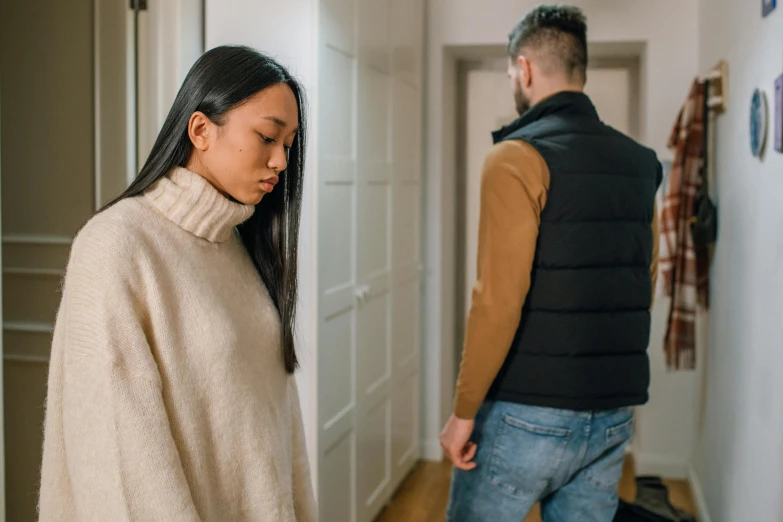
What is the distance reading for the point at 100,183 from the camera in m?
2.41

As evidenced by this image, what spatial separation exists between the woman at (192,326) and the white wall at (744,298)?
1.21 metres

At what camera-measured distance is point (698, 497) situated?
336 centimetres

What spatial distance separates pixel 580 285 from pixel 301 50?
3.58 feet

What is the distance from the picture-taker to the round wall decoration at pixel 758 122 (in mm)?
2188

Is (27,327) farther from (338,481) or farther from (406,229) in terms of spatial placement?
(406,229)

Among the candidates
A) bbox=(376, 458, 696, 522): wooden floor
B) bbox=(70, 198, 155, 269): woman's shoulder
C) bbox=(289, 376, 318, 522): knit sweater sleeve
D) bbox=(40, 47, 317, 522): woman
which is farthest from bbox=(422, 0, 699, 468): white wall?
bbox=(70, 198, 155, 269): woman's shoulder

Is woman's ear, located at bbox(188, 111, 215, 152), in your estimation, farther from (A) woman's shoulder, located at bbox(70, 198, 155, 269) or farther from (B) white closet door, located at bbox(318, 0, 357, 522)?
(B) white closet door, located at bbox(318, 0, 357, 522)

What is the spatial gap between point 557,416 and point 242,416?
2.37 feet

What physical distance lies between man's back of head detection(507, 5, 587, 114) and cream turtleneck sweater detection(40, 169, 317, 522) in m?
0.83

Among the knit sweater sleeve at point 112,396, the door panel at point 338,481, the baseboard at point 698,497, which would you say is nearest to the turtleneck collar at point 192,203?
the knit sweater sleeve at point 112,396

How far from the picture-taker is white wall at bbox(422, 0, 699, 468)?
374cm

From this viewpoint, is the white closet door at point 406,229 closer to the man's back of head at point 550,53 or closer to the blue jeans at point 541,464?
the man's back of head at point 550,53

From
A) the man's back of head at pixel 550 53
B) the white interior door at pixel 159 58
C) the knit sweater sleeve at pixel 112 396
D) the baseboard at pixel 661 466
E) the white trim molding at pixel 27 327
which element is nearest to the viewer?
the knit sweater sleeve at pixel 112 396

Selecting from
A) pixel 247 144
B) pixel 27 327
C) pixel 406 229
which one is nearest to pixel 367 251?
pixel 406 229
